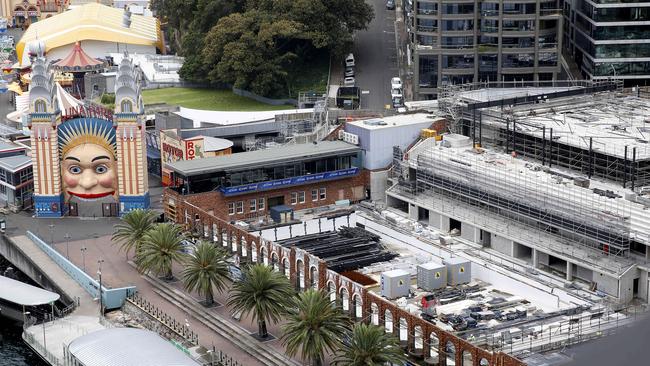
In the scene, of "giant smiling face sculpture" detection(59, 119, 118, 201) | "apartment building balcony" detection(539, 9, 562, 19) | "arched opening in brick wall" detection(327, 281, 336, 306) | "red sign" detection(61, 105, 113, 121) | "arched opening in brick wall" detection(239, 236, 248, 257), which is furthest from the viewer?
"apartment building balcony" detection(539, 9, 562, 19)

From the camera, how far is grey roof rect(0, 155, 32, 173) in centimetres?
7788

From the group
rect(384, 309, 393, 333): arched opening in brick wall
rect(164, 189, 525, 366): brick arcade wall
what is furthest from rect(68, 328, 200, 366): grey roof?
rect(384, 309, 393, 333): arched opening in brick wall

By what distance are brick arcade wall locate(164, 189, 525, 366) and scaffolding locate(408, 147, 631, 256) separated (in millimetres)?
13311

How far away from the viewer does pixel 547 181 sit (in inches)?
2376

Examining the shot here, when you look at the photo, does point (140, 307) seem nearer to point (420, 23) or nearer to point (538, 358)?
point (538, 358)

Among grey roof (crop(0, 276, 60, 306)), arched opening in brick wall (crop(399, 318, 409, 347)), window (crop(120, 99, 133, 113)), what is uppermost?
window (crop(120, 99, 133, 113))

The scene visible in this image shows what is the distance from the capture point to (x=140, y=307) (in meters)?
57.0

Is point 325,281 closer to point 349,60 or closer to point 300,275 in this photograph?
point 300,275

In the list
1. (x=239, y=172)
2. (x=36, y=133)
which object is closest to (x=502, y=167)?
(x=239, y=172)

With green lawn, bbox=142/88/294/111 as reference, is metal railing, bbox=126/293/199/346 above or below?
below

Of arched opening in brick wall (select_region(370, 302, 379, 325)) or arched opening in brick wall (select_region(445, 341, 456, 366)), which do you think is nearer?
arched opening in brick wall (select_region(445, 341, 456, 366))

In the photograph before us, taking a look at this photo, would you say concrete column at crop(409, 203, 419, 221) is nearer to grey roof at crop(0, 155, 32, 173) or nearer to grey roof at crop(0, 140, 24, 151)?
grey roof at crop(0, 155, 32, 173)

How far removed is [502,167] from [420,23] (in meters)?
35.6

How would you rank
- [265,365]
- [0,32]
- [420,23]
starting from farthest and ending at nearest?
[0,32] < [420,23] < [265,365]
